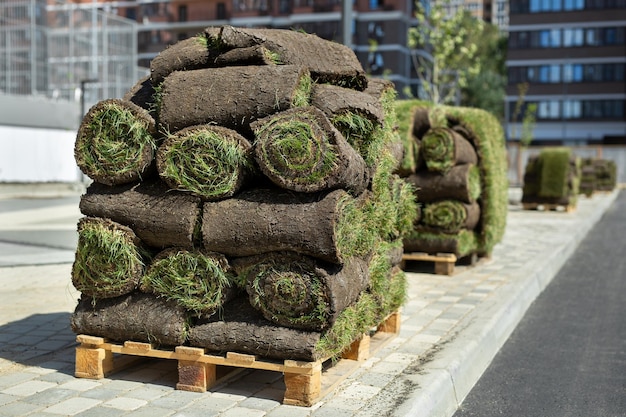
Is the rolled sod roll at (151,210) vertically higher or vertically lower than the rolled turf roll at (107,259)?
higher

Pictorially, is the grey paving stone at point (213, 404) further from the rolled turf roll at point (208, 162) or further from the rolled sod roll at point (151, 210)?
the rolled turf roll at point (208, 162)

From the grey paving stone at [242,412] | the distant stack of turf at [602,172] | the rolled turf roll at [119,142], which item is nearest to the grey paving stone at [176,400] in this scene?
the grey paving stone at [242,412]

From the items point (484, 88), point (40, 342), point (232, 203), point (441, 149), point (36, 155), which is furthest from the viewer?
point (484, 88)

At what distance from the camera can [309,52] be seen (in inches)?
217

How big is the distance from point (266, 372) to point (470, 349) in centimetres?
180

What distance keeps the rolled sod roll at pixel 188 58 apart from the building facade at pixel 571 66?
71317 mm

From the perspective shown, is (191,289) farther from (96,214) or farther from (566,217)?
(566,217)

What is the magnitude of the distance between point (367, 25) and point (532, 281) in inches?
2552

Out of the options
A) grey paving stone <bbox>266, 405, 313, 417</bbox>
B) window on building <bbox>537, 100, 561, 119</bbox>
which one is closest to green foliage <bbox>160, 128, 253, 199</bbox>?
grey paving stone <bbox>266, 405, 313, 417</bbox>

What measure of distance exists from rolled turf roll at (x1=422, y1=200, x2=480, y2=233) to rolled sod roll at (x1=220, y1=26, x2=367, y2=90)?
5061 mm

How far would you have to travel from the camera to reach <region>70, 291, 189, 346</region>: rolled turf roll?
5.11m

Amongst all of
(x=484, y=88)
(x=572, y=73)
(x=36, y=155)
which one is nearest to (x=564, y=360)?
(x=36, y=155)

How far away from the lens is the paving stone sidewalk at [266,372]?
15.6ft

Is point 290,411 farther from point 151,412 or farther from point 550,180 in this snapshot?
point 550,180
